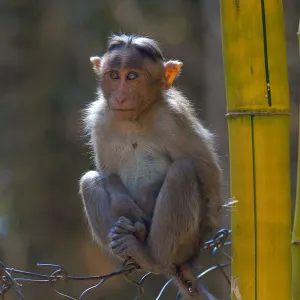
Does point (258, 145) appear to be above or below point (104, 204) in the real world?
above

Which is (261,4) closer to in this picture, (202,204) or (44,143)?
(202,204)

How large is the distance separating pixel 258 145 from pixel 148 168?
1656mm

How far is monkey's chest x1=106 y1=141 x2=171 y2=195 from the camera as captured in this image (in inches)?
178

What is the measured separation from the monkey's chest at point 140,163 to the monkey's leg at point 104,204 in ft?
0.22

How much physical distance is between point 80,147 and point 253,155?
25.8 feet

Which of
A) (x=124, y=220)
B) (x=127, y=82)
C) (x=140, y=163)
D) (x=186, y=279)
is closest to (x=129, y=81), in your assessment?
(x=127, y=82)

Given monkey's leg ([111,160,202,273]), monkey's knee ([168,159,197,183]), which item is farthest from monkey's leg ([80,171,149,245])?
monkey's knee ([168,159,197,183])

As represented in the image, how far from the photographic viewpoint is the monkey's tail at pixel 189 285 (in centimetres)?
381

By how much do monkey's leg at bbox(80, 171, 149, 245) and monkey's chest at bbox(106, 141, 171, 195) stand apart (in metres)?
0.07

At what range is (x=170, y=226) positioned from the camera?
4.18 metres

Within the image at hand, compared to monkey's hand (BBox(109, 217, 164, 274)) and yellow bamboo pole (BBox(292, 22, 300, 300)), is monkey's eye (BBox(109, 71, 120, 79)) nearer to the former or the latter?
monkey's hand (BBox(109, 217, 164, 274))

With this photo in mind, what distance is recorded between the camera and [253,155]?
9.79ft

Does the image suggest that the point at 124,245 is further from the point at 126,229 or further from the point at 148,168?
the point at 148,168

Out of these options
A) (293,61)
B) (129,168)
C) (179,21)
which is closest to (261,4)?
(129,168)
